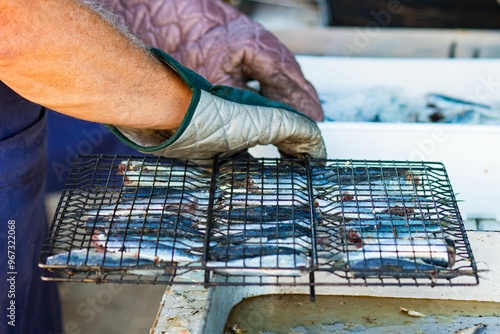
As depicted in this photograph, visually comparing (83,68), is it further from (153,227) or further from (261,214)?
(261,214)

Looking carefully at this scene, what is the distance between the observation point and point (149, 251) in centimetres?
121

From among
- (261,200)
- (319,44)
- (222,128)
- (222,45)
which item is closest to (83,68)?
(222,128)

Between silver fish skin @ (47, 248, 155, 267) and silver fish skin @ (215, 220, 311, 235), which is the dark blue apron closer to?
silver fish skin @ (47, 248, 155, 267)

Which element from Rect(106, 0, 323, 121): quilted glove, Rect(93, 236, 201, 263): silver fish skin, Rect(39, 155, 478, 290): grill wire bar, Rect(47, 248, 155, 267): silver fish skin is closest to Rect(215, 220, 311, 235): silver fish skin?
Rect(39, 155, 478, 290): grill wire bar

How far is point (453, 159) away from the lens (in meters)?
2.00

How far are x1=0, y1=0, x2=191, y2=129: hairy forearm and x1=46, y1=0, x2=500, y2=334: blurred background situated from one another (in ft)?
4.97

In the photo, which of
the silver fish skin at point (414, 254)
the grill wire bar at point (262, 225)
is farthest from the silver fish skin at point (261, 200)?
the silver fish skin at point (414, 254)

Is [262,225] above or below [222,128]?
below

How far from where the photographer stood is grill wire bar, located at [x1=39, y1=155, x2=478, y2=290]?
1.18m

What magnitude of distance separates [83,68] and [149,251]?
520 mm

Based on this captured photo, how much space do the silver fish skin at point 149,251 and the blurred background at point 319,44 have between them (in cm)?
145

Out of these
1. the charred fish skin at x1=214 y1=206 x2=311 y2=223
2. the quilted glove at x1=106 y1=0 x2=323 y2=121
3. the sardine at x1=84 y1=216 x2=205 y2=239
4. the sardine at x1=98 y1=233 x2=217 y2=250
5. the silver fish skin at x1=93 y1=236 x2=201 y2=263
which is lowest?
the silver fish skin at x1=93 y1=236 x2=201 y2=263

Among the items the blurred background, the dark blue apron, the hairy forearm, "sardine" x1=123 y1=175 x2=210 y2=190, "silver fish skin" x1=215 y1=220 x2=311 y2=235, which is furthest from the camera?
the blurred background

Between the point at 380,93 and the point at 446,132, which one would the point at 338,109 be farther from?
the point at 446,132
